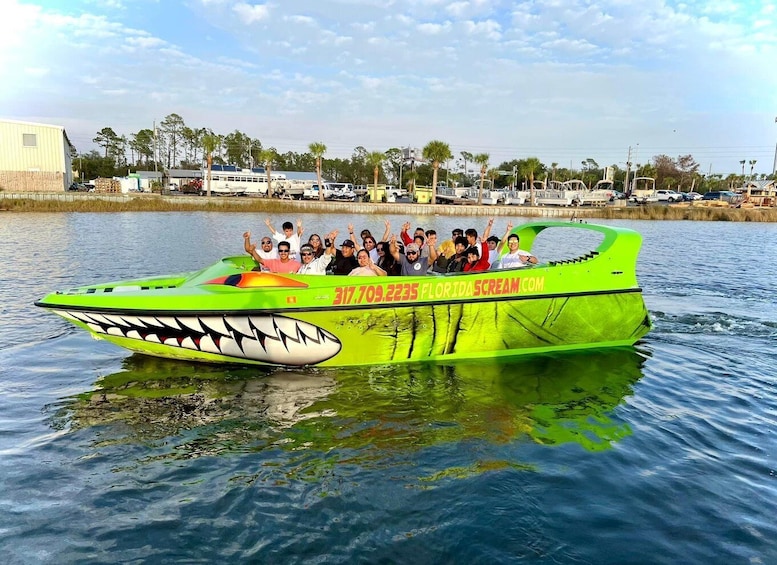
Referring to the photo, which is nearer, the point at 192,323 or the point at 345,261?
the point at 192,323

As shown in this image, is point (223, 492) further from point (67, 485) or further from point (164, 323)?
point (164, 323)

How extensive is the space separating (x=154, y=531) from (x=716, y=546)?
4.37m

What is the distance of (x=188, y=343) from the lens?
7.01 meters

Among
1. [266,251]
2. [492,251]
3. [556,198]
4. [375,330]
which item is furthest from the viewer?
[556,198]

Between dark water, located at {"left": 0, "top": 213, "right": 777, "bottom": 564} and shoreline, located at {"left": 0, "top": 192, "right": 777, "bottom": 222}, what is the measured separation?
115ft

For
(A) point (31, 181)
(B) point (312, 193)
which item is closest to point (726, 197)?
(B) point (312, 193)

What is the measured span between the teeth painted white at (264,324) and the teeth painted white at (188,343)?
90 cm

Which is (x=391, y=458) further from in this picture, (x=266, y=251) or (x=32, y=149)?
(x=32, y=149)

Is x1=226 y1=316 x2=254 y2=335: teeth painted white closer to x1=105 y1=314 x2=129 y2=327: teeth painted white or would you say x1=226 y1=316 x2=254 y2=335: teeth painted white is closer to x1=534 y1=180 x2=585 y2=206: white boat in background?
x1=105 y1=314 x2=129 y2=327: teeth painted white

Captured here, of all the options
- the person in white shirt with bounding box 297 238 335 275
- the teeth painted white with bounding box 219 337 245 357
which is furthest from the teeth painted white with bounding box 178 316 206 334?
the person in white shirt with bounding box 297 238 335 275

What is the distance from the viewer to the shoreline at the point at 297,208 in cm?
3841

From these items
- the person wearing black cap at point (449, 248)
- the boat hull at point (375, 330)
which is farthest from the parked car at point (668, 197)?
the person wearing black cap at point (449, 248)

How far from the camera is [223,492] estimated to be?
4.54 metres

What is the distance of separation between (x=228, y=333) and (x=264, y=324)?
50cm
